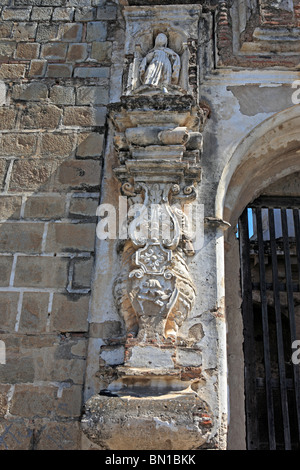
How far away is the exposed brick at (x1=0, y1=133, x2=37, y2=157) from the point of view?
3.46 metres

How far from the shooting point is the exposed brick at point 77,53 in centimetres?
374

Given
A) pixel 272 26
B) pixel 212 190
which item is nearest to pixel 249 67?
pixel 272 26

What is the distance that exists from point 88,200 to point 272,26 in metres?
1.87

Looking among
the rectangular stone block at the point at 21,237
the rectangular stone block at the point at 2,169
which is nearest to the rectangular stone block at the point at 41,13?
the rectangular stone block at the point at 2,169

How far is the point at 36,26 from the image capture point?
12.8ft

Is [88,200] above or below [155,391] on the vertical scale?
above

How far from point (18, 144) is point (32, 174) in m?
0.28

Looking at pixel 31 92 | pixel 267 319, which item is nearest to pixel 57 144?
pixel 31 92

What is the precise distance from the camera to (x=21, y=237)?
3199mm

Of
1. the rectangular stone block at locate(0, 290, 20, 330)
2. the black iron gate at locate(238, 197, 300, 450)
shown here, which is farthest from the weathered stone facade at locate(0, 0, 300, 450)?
the black iron gate at locate(238, 197, 300, 450)

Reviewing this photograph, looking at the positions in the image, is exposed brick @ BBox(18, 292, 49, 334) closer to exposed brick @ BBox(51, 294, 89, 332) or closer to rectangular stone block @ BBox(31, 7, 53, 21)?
exposed brick @ BBox(51, 294, 89, 332)

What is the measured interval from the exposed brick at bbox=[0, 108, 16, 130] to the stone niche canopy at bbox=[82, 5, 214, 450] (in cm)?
80

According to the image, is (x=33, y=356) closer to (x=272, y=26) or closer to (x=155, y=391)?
(x=155, y=391)

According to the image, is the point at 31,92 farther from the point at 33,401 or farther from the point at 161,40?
the point at 33,401
